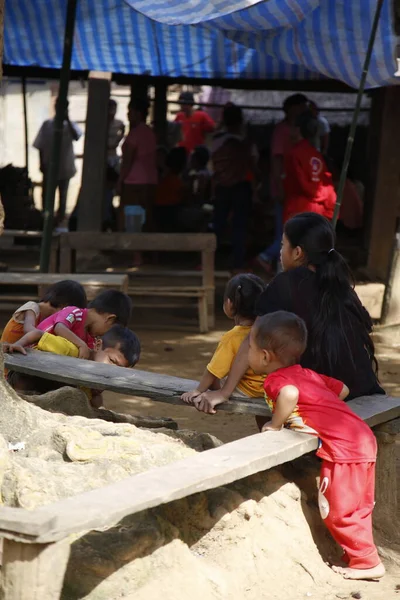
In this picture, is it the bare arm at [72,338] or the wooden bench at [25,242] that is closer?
the bare arm at [72,338]

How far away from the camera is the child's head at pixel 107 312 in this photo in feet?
18.1

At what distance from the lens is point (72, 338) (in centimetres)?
555

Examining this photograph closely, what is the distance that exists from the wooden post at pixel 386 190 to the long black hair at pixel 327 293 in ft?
20.3

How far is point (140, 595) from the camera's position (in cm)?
346

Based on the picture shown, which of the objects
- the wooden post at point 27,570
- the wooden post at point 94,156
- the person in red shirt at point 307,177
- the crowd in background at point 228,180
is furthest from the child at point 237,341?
the wooden post at point 94,156

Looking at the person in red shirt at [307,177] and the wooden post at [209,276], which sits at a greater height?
the person in red shirt at [307,177]

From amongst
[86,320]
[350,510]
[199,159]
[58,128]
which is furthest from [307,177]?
[199,159]

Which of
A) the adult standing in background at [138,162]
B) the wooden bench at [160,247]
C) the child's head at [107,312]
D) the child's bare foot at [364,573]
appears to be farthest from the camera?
the adult standing in background at [138,162]

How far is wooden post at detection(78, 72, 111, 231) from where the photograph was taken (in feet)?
34.1

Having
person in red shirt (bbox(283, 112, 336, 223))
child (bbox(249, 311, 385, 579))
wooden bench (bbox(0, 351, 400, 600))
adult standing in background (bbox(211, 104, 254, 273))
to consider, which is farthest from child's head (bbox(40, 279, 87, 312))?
adult standing in background (bbox(211, 104, 254, 273))

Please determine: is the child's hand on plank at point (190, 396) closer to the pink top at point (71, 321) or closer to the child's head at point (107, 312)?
the child's head at point (107, 312)

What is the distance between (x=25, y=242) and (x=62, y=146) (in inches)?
66.6

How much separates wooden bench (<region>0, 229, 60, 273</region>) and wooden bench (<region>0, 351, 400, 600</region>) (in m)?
4.77

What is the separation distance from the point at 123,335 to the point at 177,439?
0.98 metres
